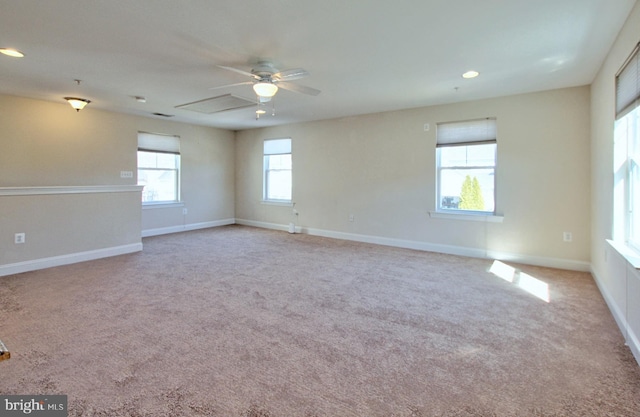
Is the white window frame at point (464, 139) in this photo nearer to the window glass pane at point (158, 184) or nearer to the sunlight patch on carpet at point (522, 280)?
the sunlight patch on carpet at point (522, 280)

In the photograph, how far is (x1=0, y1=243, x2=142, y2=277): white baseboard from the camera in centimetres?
418

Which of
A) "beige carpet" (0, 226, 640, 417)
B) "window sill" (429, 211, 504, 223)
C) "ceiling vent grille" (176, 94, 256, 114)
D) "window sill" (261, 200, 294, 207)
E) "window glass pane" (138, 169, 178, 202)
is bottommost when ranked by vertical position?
"beige carpet" (0, 226, 640, 417)

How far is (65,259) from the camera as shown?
181 inches

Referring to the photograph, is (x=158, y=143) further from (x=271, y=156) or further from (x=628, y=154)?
(x=628, y=154)

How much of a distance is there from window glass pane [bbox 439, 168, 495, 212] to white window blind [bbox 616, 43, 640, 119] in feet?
6.73

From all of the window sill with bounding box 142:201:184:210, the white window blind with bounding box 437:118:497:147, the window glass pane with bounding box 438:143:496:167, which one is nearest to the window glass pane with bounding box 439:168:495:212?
the window glass pane with bounding box 438:143:496:167

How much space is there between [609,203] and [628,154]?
644 millimetres

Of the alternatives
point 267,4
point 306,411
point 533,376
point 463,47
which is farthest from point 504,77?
point 306,411

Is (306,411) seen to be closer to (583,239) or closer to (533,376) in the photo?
(533,376)

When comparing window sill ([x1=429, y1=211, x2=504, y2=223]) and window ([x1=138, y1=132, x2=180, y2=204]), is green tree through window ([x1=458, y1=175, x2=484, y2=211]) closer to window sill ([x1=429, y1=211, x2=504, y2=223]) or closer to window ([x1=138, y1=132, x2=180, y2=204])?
window sill ([x1=429, y1=211, x2=504, y2=223])

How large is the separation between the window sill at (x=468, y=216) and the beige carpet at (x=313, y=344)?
1.03 metres

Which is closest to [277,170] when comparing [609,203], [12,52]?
[12,52]

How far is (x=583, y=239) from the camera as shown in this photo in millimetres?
4270

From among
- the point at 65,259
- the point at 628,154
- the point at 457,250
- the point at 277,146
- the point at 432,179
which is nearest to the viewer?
the point at 628,154
